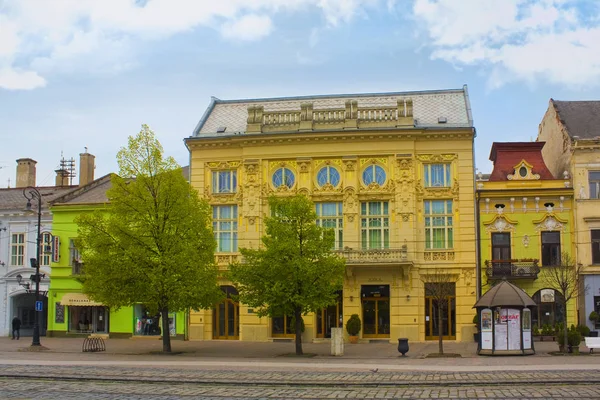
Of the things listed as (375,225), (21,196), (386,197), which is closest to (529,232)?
(386,197)

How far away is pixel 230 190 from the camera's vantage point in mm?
45281

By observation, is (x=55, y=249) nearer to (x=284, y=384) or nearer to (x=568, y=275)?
(x=568, y=275)

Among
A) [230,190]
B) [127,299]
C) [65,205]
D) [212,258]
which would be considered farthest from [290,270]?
[65,205]

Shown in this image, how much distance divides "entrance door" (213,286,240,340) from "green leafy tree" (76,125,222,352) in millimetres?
8155

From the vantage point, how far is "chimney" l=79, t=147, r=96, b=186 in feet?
182

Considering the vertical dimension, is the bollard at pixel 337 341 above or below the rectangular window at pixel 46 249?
below

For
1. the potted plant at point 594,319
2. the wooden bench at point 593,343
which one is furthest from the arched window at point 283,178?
the wooden bench at point 593,343

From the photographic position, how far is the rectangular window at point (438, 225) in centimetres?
4284

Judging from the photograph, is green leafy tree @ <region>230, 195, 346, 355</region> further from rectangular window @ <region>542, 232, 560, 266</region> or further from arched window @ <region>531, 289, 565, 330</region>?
rectangular window @ <region>542, 232, 560, 266</region>

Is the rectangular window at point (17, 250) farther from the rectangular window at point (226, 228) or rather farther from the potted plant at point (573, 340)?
the potted plant at point (573, 340)

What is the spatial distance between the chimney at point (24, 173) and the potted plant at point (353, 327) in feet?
94.4

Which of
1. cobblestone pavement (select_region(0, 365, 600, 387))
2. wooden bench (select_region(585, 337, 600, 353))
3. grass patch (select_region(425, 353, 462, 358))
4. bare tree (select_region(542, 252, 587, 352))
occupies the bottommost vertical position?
grass patch (select_region(425, 353, 462, 358))

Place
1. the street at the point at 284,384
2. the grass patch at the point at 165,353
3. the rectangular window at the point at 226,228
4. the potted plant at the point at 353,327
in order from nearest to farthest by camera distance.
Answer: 1. the street at the point at 284,384
2. the grass patch at the point at 165,353
3. the potted plant at the point at 353,327
4. the rectangular window at the point at 226,228

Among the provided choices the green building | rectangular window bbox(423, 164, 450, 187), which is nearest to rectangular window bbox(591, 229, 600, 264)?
rectangular window bbox(423, 164, 450, 187)
